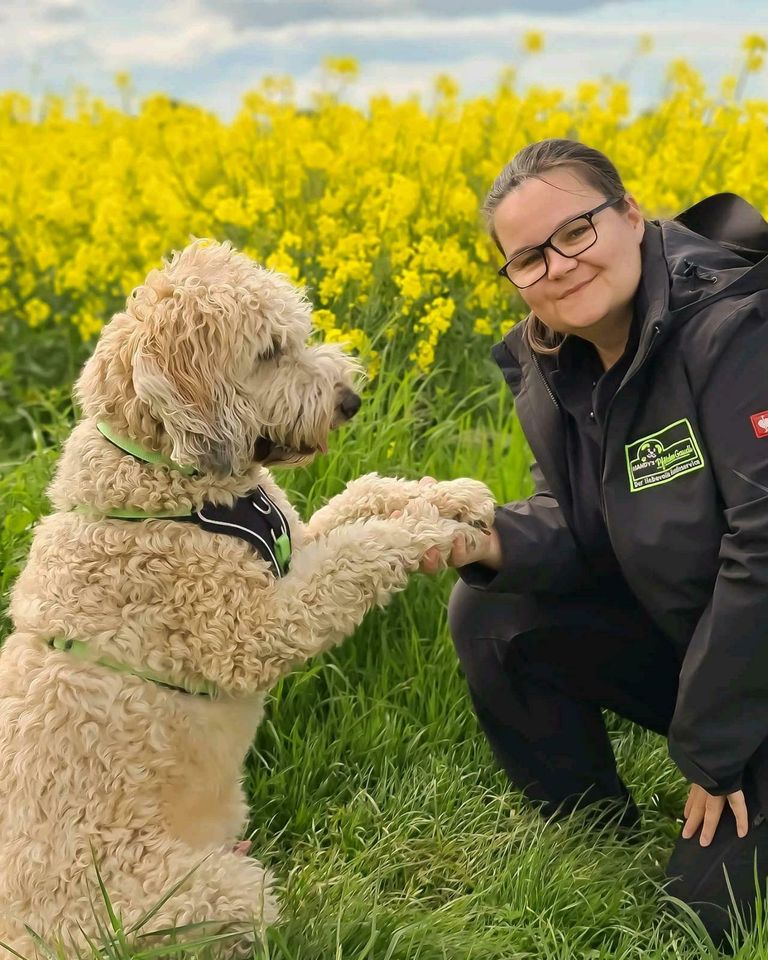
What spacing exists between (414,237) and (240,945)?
160 inches

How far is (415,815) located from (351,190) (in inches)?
157

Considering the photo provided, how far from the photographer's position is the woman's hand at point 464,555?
301 cm

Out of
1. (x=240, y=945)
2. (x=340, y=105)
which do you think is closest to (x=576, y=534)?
(x=240, y=945)

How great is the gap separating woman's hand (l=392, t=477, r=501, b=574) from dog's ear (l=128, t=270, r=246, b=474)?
566mm

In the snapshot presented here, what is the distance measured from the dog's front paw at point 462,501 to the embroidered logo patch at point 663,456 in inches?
15.9

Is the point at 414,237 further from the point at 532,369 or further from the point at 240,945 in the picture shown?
the point at 240,945

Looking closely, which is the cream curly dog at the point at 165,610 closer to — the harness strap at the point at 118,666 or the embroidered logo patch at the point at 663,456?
the harness strap at the point at 118,666

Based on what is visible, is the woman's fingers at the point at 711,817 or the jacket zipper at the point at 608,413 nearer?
the jacket zipper at the point at 608,413

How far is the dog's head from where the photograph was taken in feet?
8.93

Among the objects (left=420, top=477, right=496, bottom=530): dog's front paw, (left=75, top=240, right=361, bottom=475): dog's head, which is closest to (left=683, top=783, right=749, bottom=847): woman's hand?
(left=420, top=477, right=496, bottom=530): dog's front paw

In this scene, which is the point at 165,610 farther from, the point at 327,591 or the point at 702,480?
the point at 702,480

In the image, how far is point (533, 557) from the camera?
3.29m

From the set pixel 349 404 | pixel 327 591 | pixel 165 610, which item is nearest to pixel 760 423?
pixel 349 404

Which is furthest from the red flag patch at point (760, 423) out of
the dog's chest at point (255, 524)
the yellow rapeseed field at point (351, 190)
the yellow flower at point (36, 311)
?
the yellow flower at point (36, 311)
